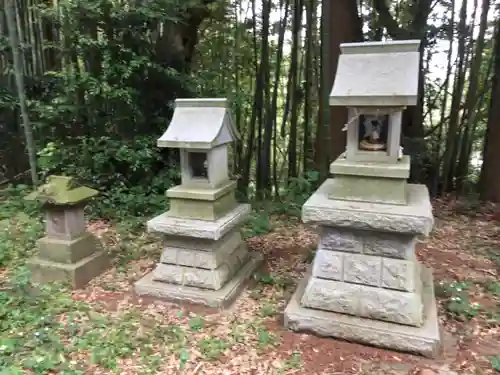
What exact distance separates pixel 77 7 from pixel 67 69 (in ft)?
2.58

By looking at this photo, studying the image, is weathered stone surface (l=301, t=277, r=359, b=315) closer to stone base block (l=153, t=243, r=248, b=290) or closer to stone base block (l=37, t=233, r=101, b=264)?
stone base block (l=153, t=243, r=248, b=290)

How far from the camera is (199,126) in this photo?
3.02 metres

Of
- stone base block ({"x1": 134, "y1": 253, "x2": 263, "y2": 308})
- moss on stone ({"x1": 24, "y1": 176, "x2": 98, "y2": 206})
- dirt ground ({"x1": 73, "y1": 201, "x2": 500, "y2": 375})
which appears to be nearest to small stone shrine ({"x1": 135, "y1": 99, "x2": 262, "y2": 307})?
stone base block ({"x1": 134, "y1": 253, "x2": 263, "y2": 308})

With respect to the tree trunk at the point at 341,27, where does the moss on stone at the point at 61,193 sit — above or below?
below

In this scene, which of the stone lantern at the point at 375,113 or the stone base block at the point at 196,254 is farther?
the stone base block at the point at 196,254

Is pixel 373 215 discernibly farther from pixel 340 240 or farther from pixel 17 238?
pixel 17 238

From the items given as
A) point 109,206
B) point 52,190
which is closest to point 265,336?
point 52,190

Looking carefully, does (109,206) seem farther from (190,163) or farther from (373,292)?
(373,292)

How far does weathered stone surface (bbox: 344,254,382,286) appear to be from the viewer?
2631mm

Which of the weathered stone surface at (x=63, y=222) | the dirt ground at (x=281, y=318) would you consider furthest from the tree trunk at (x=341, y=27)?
the weathered stone surface at (x=63, y=222)

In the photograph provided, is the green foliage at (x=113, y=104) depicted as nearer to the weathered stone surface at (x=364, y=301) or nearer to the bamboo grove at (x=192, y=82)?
the bamboo grove at (x=192, y=82)

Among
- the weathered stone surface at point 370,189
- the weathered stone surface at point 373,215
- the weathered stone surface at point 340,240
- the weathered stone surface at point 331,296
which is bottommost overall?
the weathered stone surface at point 331,296

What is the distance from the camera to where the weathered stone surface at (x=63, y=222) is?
3.31 metres

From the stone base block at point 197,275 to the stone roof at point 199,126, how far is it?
961 mm
